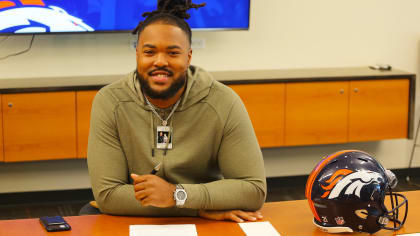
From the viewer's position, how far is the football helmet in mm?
2049

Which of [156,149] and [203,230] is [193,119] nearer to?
[156,149]

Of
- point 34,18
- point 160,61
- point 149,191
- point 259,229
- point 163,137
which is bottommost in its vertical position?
point 259,229

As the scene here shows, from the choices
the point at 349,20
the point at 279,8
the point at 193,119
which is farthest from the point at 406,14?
the point at 193,119

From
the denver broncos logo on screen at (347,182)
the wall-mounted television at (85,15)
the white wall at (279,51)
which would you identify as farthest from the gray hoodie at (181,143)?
the white wall at (279,51)

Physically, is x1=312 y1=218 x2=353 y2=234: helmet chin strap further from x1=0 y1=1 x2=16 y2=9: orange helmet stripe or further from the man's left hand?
x1=0 y1=1 x2=16 y2=9: orange helmet stripe

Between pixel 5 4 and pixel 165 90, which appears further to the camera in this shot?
pixel 5 4

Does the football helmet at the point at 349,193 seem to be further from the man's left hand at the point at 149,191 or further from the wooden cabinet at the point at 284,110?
the wooden cabinet at the point at 284,110

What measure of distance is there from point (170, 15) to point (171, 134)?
1.39ft

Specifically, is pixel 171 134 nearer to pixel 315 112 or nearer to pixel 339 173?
pixel 339 173

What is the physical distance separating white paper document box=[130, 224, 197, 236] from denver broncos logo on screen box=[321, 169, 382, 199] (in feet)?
1.41

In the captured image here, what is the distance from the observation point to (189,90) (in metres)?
2.50

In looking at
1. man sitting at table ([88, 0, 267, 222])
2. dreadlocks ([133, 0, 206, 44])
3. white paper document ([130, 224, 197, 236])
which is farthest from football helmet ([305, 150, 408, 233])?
dreadlocks ([133, 0, 206, 44])

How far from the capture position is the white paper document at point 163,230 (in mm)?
2078

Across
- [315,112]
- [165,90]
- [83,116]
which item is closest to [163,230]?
[165,90]
